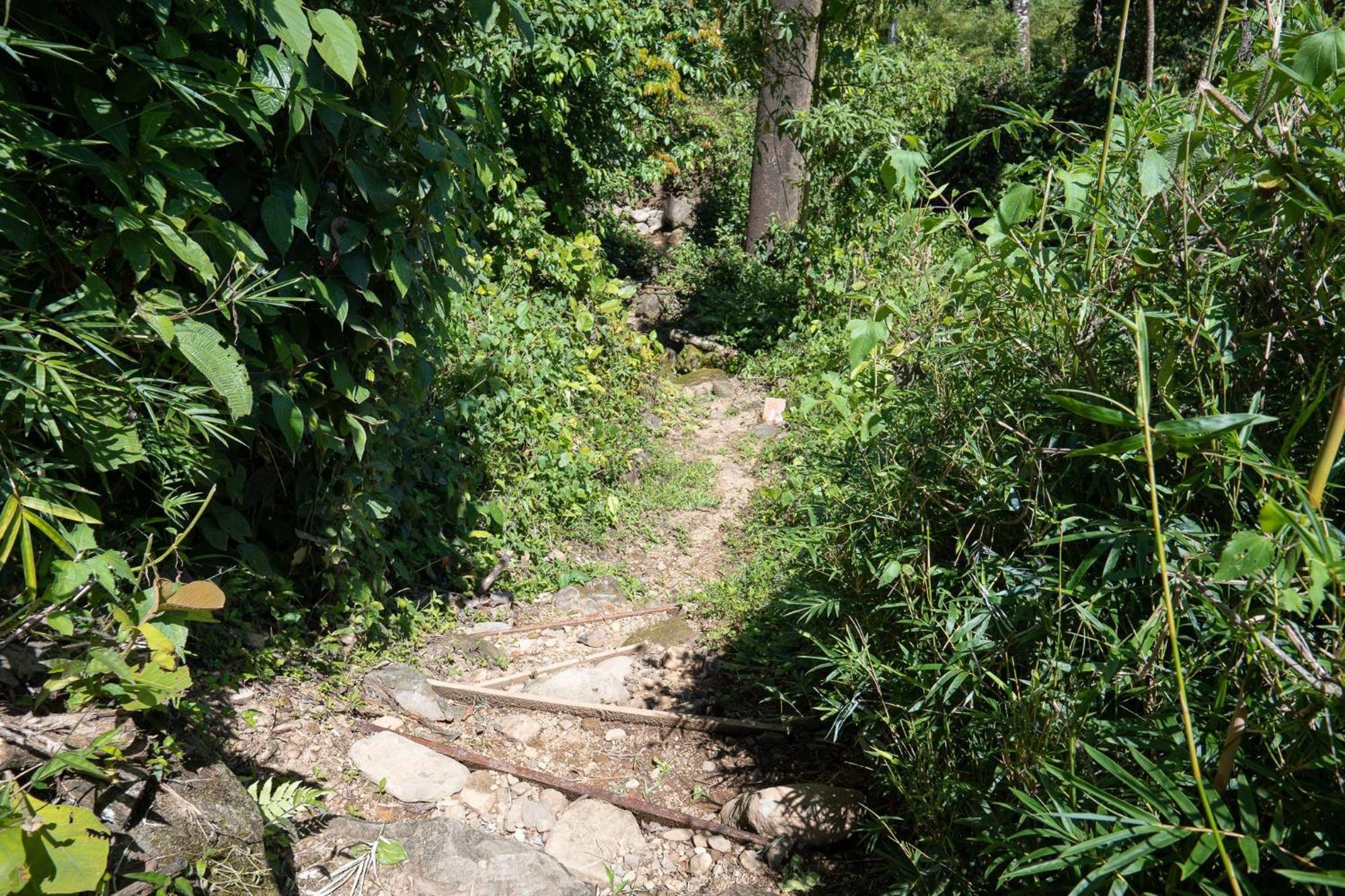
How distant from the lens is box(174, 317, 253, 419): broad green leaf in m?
1.99

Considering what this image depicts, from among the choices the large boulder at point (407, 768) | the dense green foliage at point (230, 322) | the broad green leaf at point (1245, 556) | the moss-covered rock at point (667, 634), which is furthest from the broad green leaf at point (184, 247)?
the moss-covered rock at point (667, 634)

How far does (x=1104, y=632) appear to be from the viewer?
6.26 feet

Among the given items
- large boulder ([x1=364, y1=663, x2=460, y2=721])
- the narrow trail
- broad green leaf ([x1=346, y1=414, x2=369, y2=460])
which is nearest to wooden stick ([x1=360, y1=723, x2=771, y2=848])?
the narrow trail

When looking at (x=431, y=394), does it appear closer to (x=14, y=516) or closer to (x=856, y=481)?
(x=856, y=481)

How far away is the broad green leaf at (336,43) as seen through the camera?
1.88 m

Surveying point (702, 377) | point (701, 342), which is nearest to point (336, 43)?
point (702, 377)

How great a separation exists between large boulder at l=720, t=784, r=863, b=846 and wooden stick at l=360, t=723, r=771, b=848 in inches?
1.8

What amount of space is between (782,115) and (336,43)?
7.47 metres

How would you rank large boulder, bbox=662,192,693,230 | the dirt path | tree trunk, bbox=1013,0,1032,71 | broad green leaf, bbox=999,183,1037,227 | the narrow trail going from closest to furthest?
broad green leaf, bbox=999,183,1037,227 → the narrow trail → the dirt path → large boulder, bbox=662,192,693,230 → tree trunk, bbox=1013,0,1032,71

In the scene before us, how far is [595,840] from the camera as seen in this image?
2.95 metres

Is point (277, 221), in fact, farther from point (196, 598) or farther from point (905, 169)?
point (905, 169)

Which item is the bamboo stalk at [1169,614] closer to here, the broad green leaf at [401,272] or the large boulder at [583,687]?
the broad green leaf at [401,272]

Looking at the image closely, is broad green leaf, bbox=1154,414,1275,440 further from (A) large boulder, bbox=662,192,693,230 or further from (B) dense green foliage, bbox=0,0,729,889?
(A) large boulder, bbox=662,192,693,230

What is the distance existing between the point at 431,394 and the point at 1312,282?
11.7ft
